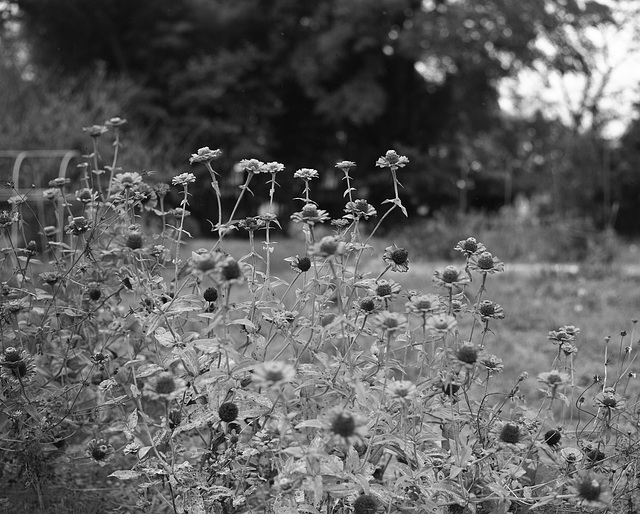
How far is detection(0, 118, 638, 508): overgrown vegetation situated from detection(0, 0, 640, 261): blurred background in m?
9.06

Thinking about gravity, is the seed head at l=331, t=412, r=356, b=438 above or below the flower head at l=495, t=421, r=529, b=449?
above

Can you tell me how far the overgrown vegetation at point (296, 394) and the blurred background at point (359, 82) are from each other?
9.06m

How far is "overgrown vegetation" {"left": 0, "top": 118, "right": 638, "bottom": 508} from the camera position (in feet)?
4.19

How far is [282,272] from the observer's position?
20.6ft

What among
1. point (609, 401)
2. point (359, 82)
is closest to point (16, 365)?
point (609, 401)

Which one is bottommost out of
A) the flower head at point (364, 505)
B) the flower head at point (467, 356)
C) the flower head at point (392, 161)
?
the flower head at point (364, 505)

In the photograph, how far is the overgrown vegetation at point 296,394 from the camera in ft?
4.19

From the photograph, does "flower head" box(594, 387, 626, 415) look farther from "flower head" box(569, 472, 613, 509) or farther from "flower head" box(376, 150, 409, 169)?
"flower head" box(376, 150, 409, 169)

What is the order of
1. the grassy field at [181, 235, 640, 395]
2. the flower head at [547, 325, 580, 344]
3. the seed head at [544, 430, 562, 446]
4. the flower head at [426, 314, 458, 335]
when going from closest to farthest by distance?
1. the flower head at [426, 314, 458, 335]
2. the seed head at [544, 430, 562, 446]
3. the flower head at [547, 325, 580, 344]
4. the grassy field at [181, 235, 640, 395]

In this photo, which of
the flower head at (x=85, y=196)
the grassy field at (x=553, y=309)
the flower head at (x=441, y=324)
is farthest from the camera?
the grassy field at (x=553, y=309)

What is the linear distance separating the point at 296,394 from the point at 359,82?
37.2 ft

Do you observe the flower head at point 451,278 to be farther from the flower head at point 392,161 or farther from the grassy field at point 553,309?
the grassy field at point 553,309

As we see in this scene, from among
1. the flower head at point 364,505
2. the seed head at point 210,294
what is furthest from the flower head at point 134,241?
the flower head at point 364,505

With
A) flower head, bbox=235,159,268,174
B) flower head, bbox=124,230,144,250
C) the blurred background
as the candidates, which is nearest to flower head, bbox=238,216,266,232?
flower head, bbox=235,159,268,174
